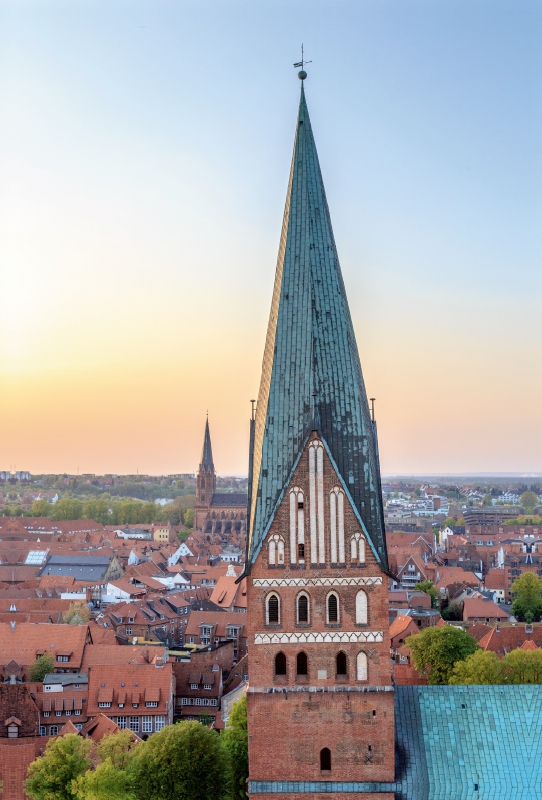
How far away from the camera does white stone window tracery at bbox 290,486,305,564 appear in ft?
99.5

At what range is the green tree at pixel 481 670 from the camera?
220ft

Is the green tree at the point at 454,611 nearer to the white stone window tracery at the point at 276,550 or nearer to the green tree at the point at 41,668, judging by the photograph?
the green tree at the point at 41,668

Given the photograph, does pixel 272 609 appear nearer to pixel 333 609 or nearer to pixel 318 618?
pixel 318 618

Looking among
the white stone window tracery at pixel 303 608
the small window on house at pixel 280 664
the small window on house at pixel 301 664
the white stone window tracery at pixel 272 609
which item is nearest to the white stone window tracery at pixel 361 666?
the small window on house at pixel 301 664

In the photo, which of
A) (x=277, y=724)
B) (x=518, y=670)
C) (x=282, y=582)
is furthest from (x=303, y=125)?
(x=518, y=670)

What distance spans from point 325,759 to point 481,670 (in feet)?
134

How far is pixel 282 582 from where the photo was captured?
3028cm

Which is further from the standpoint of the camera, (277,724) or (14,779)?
(14,779)

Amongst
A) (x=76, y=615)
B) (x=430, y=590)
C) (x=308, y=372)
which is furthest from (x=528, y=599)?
(x=308, y=372)

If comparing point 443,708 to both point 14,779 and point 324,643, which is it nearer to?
point 324,643

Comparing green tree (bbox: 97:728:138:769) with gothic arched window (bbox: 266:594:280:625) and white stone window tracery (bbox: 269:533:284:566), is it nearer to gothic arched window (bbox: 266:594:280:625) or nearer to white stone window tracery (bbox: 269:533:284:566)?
gothic arched window (bbox: 266:594:280:625)

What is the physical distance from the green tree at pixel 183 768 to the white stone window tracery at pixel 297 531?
27395 millimetres

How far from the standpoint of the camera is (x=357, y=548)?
99.4ft

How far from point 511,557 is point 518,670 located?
113 meters
